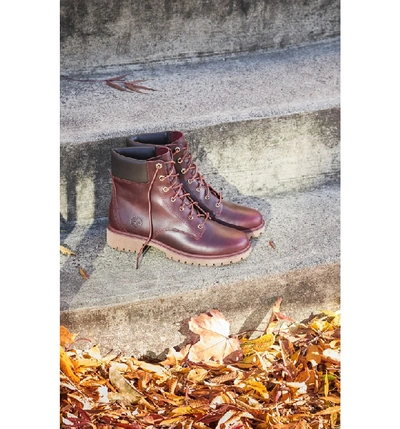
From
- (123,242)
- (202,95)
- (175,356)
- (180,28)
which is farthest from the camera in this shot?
(180,28)

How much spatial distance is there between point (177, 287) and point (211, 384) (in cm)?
28

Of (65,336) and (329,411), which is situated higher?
(65,336)

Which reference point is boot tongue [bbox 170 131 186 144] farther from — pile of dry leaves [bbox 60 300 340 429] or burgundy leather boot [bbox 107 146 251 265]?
pile of dry leaves [bbox 60 300 340 429]

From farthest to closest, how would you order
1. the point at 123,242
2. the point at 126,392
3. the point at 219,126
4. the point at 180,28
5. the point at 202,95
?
the point at 180,28 → the point at 202,95 → the point at 219,126 → the point at 123,242 → the point at 126,392

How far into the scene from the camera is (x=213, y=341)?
2.03m

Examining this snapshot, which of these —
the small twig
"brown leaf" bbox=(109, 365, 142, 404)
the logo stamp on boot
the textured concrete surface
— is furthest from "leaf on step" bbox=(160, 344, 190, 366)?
the small twig

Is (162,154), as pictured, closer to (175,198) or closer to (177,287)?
(175,198)

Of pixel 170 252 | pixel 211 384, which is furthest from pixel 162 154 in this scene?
pixel 211 384

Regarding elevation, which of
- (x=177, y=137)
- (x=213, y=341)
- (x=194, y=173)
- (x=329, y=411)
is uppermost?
(x=177, y=137)

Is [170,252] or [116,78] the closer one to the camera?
[170,252]
